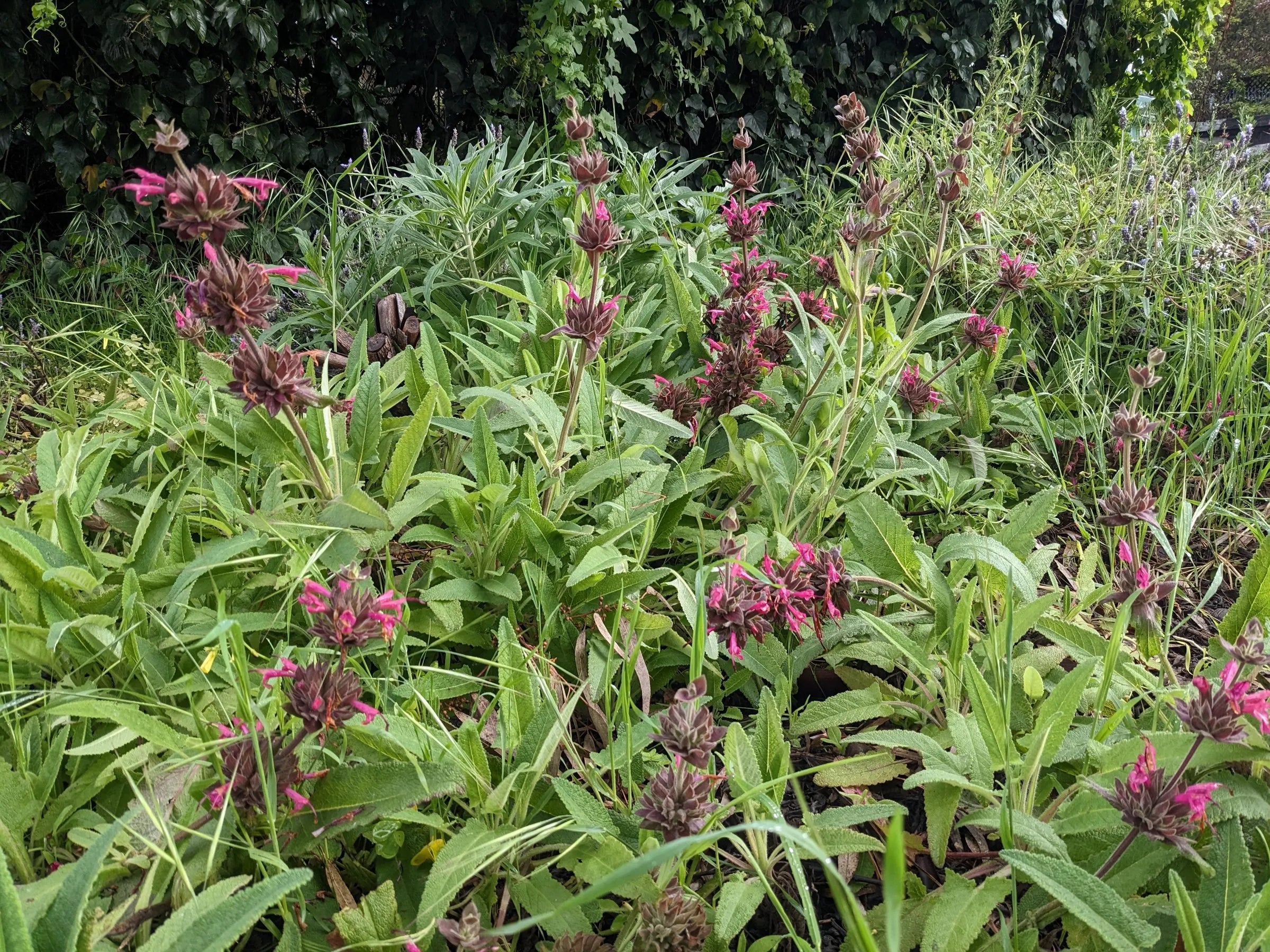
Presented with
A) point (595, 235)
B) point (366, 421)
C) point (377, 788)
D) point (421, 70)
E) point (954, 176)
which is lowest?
point (377, 788)

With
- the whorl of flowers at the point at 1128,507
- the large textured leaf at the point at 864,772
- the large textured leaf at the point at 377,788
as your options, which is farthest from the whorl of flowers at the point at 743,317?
the large textured leaf at the point at 377,788

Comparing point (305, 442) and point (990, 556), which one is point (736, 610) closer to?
point (990, 556)

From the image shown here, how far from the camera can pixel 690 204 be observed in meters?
2.87

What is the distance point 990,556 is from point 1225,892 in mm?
529

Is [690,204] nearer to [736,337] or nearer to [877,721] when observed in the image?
[736,337]

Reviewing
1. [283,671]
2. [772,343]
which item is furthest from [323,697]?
[772,343]

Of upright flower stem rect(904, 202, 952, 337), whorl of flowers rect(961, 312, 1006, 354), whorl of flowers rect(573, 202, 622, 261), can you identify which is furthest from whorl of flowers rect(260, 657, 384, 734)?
whorl of flowers rect(961, 312, 1006, 354)

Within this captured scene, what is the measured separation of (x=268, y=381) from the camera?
115 centimetres

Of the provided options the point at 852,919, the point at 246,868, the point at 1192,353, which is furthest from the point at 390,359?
the point at 1192,353

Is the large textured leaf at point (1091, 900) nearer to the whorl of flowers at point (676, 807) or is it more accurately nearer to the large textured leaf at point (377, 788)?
the whorl of flowers at point (676, 807)

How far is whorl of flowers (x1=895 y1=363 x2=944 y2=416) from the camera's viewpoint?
207 cm

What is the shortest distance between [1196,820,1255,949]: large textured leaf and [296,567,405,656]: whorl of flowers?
0.94 m

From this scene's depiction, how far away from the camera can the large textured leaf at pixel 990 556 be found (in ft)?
4.39

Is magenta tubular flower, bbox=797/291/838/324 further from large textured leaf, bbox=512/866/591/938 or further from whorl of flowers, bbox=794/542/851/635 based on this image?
large textured leaf, bbox=512/866/591/938
